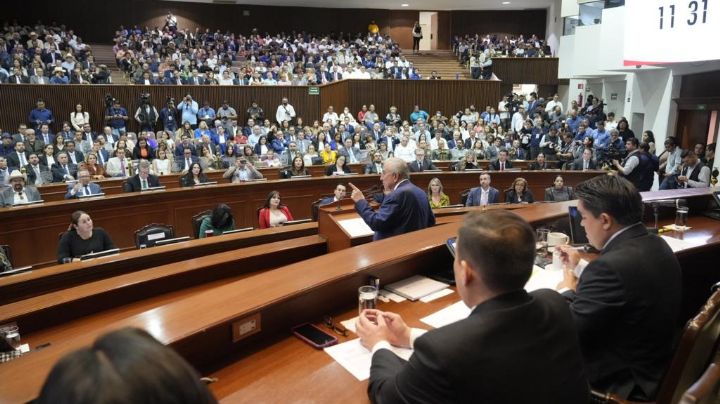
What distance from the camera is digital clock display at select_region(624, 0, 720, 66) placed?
5645mm

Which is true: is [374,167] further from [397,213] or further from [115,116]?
[115,116]

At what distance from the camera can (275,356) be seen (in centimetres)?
180

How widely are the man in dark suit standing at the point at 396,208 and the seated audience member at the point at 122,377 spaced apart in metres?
2.72

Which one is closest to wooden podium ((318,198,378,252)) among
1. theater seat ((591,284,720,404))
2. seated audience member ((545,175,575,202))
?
theater seat ((591,284,720,404))

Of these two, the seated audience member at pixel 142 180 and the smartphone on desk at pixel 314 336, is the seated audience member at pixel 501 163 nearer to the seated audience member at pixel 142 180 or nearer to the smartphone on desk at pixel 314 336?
the seated audience member at pixel 142 180

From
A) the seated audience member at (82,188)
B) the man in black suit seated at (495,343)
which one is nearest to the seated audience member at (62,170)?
the seated audience member at (82,188)

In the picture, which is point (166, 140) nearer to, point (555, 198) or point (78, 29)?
point (555, 198)

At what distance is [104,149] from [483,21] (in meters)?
18.1

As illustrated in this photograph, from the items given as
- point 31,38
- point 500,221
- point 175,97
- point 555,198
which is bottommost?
point 555,198

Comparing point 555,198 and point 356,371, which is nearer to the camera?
point 356,371

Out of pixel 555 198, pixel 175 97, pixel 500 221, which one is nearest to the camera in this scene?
pixel 500 221

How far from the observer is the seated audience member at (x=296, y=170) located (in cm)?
895

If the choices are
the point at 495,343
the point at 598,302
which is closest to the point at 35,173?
the point at 598,302

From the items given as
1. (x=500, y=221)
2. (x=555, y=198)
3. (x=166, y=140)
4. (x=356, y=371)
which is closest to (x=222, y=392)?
(x=356, y=371)
